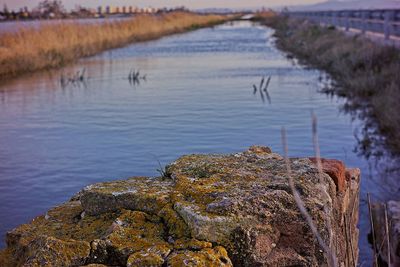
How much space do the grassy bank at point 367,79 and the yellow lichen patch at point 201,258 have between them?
7.08 m

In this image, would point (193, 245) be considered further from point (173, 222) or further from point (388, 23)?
point (388, 23)

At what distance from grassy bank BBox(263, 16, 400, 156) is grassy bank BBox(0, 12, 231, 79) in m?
9.25

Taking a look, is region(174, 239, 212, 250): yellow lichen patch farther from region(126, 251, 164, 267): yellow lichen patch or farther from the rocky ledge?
region(126, 251, 164, 267): yellow lichen patch

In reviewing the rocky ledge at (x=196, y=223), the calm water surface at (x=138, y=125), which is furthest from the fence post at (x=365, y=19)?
the rocky ledge at (x=196, y=223)

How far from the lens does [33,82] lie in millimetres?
16547

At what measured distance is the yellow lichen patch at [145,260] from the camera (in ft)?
7.84

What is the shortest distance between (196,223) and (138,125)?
8.02 meters

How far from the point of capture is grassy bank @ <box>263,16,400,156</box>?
999cm

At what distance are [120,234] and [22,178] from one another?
5343 millimetres

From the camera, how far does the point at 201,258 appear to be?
2.40 meters

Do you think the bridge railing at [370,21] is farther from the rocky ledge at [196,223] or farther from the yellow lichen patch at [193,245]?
the yellow lichen patch at [193,245]

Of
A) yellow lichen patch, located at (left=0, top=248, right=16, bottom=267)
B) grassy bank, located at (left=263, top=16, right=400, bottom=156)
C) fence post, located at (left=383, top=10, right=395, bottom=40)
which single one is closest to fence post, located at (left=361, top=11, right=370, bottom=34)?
grassy bank, located at (left=263, top=16, right=400, bottom=156)

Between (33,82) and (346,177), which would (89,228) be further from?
(33,82)

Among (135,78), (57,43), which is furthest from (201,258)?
(57,43)
